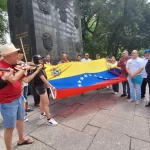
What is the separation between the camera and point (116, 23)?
17672mm

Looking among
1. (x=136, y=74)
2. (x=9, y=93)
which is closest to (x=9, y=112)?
(x=9, y=93)

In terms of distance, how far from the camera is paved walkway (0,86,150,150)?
2.69 meters

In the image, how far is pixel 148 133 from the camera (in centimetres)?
304

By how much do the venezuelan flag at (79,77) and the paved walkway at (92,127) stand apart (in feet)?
1.87

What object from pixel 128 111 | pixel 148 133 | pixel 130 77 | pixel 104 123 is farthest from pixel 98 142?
pixel 130 77

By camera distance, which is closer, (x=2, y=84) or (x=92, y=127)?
(x=2, y=84)

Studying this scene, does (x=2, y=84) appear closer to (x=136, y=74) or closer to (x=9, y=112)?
(x=9, y=112)

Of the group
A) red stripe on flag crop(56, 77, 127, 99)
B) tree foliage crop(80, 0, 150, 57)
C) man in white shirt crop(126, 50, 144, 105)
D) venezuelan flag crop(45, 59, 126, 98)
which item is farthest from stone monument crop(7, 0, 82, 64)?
tree foliage crop(80, 0, 150, 57)

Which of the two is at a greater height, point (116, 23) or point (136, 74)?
point (116, 23)

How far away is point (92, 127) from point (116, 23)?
16752 mm

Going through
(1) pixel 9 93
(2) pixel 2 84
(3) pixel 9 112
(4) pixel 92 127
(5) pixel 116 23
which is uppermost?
(5) pixel 116 23

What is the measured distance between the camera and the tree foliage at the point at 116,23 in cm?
1705

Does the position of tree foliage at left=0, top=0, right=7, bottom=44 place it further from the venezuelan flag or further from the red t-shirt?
the red t-shirt

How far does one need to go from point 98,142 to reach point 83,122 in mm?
818
